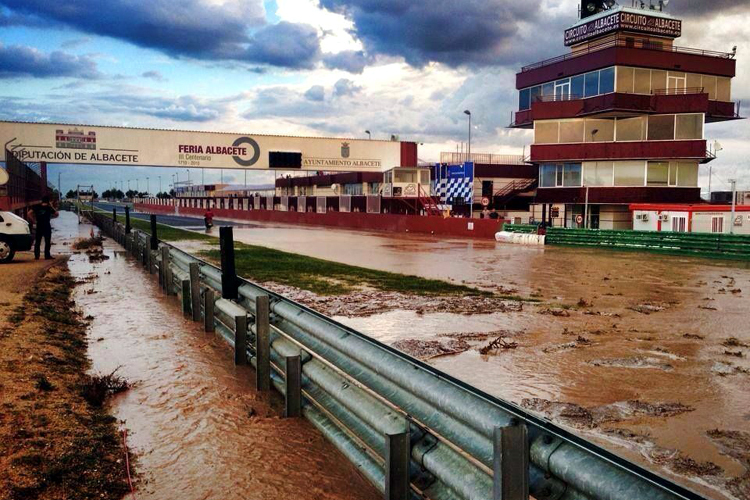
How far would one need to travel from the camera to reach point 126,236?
74.6ft

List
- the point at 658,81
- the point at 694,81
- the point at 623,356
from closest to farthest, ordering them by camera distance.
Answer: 1. the point at 623,356
2. the point at 658,81
3. the point at 694,81

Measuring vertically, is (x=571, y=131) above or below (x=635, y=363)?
above

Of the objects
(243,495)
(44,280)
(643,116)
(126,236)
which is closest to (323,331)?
(243,495)

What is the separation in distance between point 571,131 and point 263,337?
4131cm

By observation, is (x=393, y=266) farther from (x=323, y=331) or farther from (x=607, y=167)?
(x=607, y=167)

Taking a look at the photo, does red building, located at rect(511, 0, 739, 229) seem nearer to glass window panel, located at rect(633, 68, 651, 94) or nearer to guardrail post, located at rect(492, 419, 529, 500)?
glass window panel, located at rect(633, 68, 651, 94)

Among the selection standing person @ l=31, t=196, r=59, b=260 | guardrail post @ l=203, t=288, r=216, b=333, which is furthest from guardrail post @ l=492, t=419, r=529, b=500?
standing person @ l=31, t=196, r=59, b=260

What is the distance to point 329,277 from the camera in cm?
1620

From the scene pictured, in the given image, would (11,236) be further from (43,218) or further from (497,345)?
(497,345)

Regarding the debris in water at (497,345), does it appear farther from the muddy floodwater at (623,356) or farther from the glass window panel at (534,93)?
the glass window panel at (534,93)

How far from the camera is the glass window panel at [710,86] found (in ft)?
141

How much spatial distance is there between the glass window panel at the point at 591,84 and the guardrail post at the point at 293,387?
4138cm

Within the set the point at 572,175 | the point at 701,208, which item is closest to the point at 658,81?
the point at 572,175

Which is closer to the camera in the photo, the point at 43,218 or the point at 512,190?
the point at 43,218
